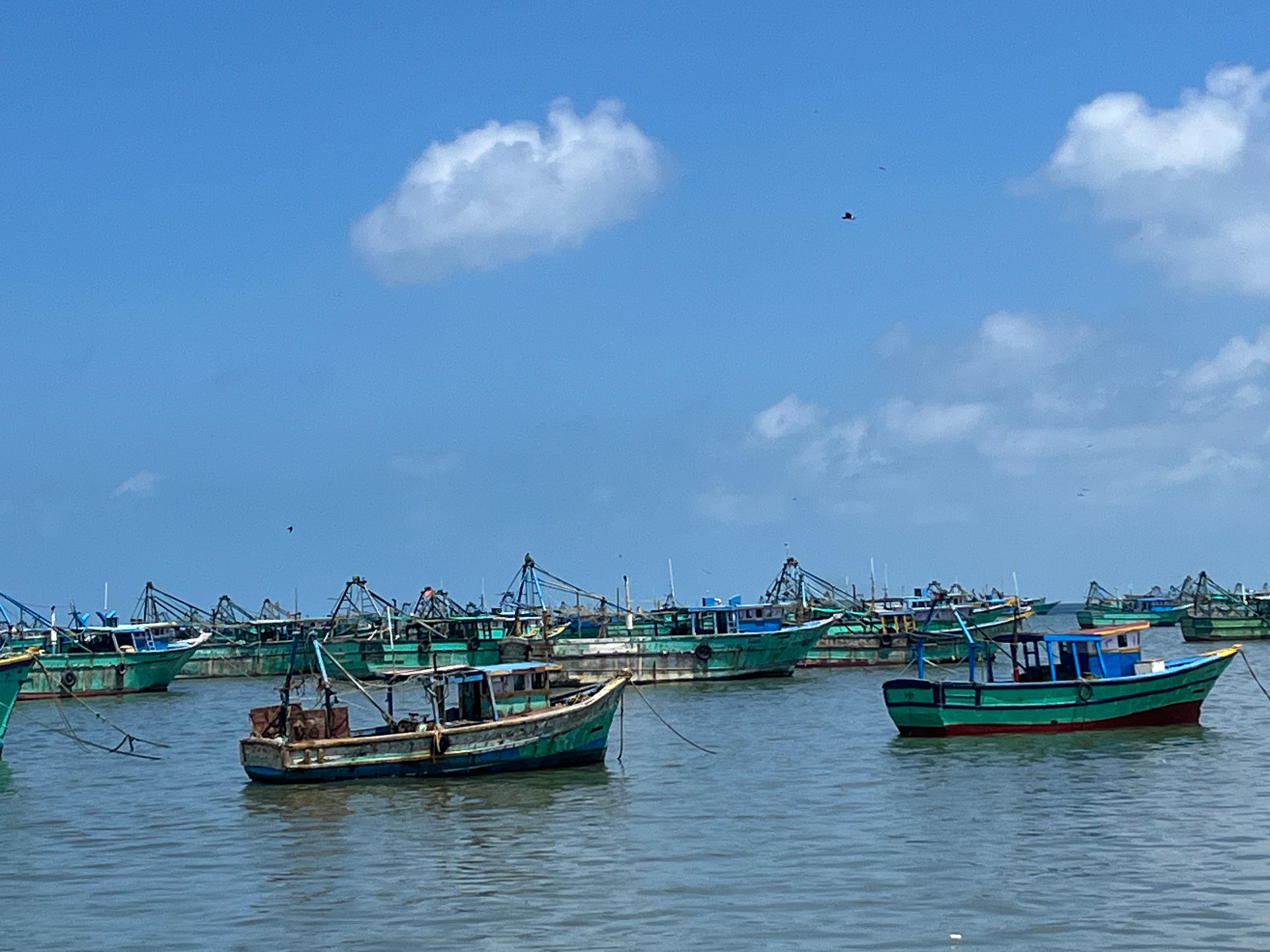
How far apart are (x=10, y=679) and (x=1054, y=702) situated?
Result: 81.4 ft

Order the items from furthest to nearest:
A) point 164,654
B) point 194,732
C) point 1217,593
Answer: point 1217,593
point 164,654
point 194,732

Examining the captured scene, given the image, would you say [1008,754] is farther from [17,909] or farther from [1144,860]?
[17,909]

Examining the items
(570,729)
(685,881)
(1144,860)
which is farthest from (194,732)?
(1144,860)

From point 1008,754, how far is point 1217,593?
6823cm

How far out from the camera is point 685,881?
19953 millimetres

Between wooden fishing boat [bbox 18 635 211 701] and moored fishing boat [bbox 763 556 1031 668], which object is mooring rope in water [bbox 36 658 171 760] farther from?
moored fishing boat [bbox 763 556 1031 668]

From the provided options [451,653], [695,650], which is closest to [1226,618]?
[695,650]

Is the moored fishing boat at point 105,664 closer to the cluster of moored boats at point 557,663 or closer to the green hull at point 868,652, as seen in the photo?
the cluster of moored boats at point 557,663

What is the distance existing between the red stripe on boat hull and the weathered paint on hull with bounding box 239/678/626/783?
883 centimetres

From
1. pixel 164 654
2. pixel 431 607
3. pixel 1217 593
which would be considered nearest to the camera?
pixel 164 654

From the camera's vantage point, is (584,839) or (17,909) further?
(584,839)

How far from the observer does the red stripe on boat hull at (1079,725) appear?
111 ft

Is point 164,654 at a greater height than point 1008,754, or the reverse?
point 164,654

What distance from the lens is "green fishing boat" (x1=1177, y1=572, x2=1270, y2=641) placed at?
259ft
